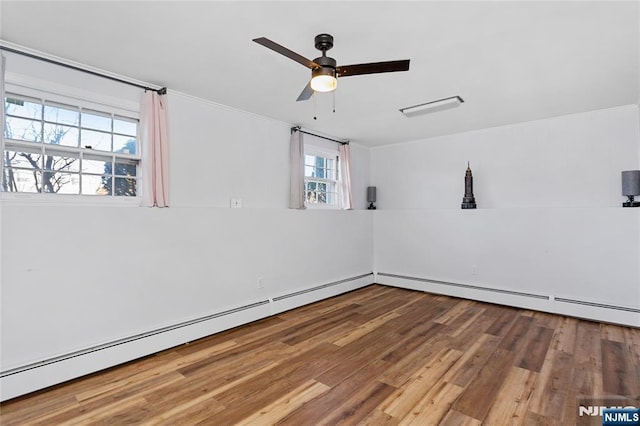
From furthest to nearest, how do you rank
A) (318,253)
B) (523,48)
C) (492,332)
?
(318,253)
(492,332)
(523,48)

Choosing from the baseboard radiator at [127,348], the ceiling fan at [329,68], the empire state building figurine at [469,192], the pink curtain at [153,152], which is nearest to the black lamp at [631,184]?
the empire state building figurine at [469,192]

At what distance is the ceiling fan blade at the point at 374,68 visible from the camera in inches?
83.7

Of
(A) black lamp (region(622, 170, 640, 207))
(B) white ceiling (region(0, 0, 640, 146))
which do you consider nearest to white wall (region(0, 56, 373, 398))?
(B) white ceiling (region(0, 0, 640, 146))

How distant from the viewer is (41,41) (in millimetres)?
2338

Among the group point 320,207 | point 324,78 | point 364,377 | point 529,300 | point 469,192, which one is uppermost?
point 324,78

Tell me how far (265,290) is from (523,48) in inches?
139

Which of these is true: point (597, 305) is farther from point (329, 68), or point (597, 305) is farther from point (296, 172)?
point (329, 68)

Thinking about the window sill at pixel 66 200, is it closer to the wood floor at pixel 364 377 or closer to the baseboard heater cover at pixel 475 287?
the wood floor at pixel 364 377

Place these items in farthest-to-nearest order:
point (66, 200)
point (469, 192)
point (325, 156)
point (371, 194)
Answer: point (371, 194), point (325, 156), point (469, 192), point (66, 200)

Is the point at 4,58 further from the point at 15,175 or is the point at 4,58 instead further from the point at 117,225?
the point at 117,225

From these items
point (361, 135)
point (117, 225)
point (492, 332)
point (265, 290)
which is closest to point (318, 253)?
point (265, 290)

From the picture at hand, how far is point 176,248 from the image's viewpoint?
3.16 metres

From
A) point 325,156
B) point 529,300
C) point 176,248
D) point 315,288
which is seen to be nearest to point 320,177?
point 325,156

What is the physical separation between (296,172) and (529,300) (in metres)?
3.59
